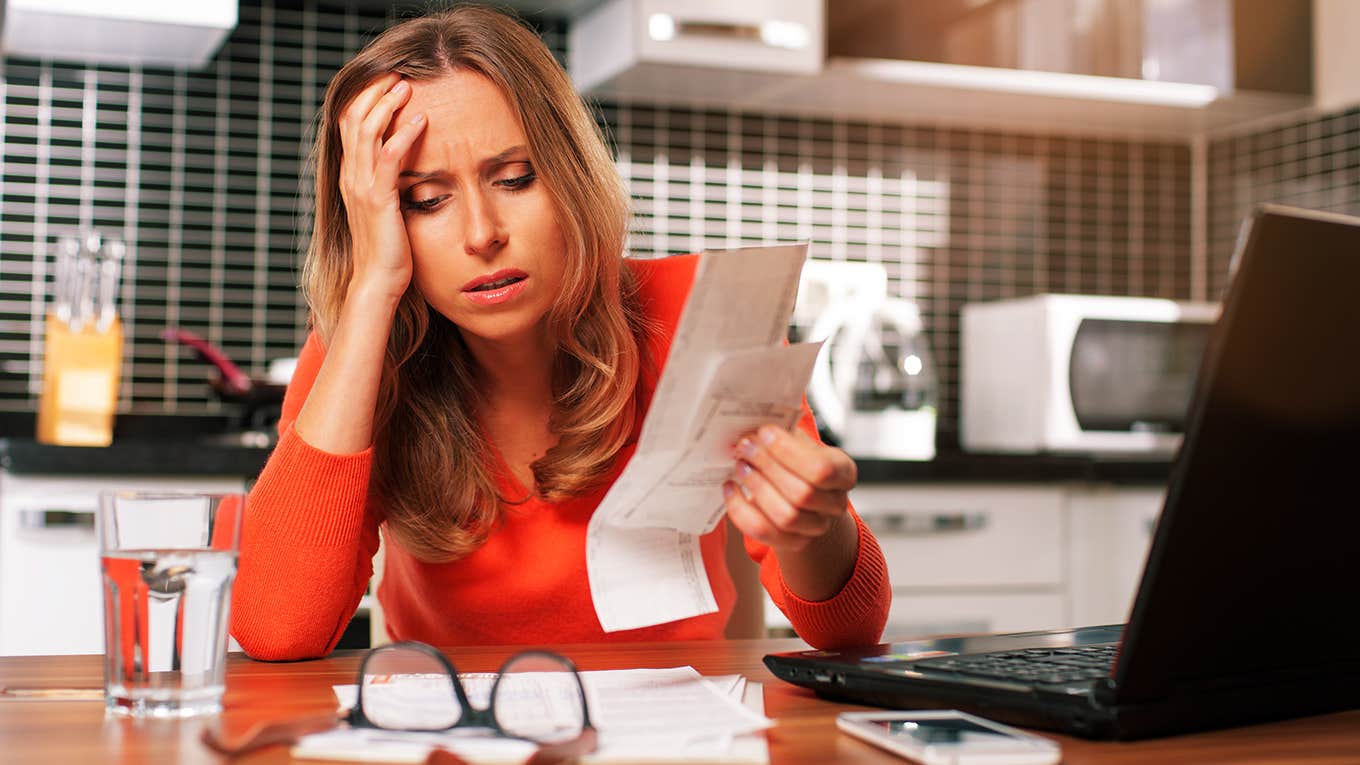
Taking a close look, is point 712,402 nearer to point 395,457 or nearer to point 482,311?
point 482,311

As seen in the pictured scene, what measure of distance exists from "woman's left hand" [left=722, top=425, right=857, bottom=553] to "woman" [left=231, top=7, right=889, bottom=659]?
0.65 ft

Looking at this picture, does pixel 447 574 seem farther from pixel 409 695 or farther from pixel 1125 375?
pixel 1125 375

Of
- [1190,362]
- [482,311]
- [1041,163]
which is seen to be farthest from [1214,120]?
[482,311]

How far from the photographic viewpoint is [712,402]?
0.73 metres

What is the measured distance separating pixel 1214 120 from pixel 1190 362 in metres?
0.73

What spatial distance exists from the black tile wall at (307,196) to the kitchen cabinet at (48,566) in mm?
665

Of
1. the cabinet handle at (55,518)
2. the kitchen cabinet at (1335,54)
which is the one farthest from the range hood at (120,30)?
the kitchen cabinet at (1335,54)

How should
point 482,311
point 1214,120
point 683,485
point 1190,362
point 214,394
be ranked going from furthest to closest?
point 1214,120
point 1190,362
point 214,394
point 482,311
point 683,485

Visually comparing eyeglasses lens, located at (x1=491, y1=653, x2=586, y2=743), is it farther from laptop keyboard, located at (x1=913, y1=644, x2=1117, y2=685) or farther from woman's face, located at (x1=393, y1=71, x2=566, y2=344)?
woman's face, located at (x1=393, y1=71, x2=566, y2=344)

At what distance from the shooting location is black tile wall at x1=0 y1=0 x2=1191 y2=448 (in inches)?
104

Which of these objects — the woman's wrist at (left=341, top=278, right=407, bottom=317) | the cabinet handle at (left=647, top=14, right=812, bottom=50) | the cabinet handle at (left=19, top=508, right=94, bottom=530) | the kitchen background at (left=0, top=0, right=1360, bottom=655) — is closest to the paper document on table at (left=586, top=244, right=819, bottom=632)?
the woman's wrist at (left=341, top=278, right=407, bottom=317)

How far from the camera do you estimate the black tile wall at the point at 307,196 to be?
2646mm

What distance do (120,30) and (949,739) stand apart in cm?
226

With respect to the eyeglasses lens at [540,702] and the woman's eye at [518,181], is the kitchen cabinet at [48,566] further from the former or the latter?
the eyeglasses lens at [540,702]
